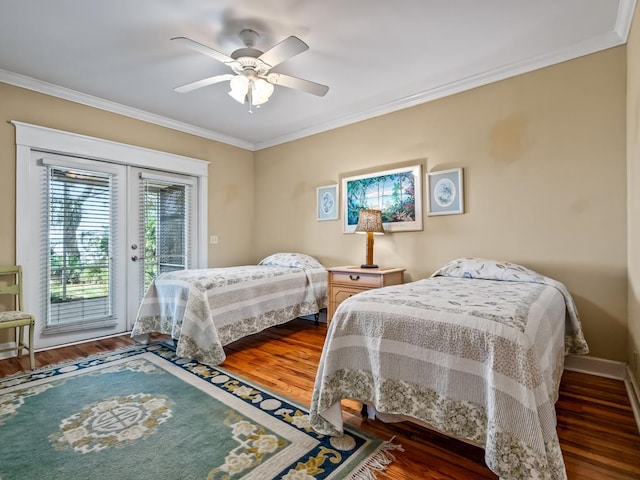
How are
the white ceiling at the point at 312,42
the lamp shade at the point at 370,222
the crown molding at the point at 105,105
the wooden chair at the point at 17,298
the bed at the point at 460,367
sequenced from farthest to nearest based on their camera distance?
the lamp shade at the point at 370,222
the crown molding at the point at 105,105
the wooden chair at the point at 17,298
the white ceiling at the point at 312,42
the bed at the point at 460,367

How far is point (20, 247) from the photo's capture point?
3078 mm

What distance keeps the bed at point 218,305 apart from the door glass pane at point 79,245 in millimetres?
748

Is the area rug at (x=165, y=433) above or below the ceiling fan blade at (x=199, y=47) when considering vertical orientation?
below

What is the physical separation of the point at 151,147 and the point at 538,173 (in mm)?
4058

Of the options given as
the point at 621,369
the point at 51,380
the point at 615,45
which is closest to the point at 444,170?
the point at 615,45

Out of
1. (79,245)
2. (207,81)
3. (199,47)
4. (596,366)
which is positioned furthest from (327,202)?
(596,366)

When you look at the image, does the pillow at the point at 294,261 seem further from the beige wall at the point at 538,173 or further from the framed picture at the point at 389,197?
the beige wall at the point at 538,173

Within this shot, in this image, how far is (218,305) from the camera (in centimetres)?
294

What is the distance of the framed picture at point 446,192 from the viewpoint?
317cm

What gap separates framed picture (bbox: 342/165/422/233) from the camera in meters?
3.45

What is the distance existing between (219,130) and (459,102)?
3.04 meters

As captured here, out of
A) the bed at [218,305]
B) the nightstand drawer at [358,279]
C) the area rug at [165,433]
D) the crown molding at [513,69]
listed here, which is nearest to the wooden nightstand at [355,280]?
the nightstand drawer at [358,279]

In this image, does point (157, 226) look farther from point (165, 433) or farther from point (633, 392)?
point (633, 392)

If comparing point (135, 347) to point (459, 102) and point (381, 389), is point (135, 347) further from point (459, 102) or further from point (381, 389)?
point (459, 102)
